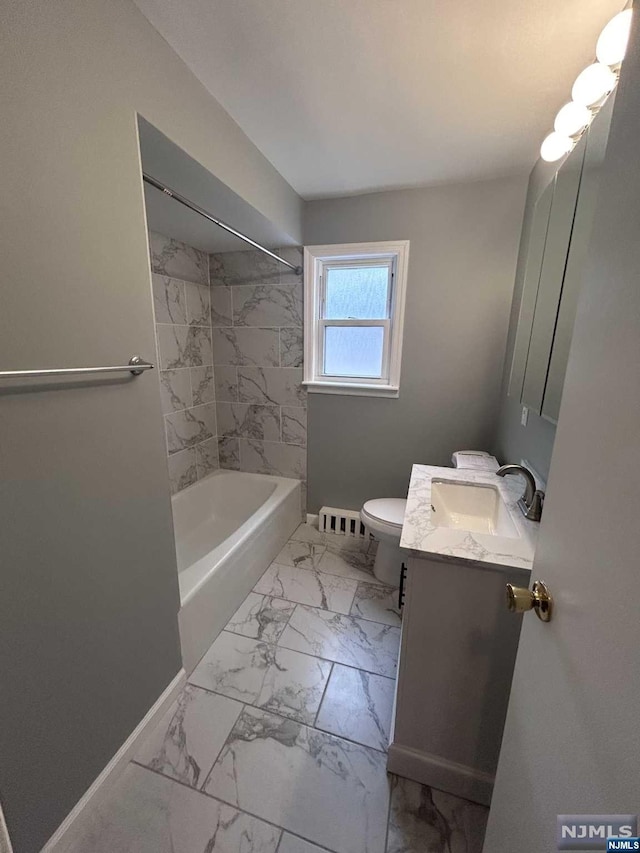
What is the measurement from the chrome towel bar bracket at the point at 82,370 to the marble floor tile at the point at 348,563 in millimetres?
1722

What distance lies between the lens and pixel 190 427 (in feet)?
8.17

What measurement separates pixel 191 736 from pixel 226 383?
210 centimetres

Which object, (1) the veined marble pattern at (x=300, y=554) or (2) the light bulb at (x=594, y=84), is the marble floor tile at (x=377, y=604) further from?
(2) the light bulb at (x=594, y=84)

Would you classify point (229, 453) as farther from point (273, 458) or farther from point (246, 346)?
point (246, 346)

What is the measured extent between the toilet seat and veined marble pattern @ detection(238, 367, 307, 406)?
3.11 ft

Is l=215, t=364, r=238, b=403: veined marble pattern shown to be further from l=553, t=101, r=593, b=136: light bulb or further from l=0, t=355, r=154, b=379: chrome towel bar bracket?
l=553, t=101, r=593, b=136: light bulb

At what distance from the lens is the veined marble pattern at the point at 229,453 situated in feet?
9.16

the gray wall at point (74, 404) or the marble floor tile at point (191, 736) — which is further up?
the gray wall at point (74, 404)

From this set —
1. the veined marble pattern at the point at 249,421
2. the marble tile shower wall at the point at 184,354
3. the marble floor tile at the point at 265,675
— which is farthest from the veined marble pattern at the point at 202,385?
the marble floor tile at the point at 265,675

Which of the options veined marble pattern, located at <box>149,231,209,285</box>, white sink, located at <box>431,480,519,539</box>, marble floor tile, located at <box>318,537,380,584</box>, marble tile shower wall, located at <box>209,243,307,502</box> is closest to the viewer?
white sink, located at <box>431,480,519,539</box>

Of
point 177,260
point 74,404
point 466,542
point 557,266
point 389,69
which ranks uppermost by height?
point 389,69

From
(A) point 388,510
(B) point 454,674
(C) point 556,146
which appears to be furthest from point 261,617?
(C) point 556,146

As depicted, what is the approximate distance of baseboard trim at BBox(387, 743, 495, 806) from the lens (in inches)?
41.8

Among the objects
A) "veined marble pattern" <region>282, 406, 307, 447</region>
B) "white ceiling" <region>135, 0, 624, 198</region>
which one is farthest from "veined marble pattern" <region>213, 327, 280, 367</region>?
"white ceiling" <region>135, 0, 624, 198</region>
